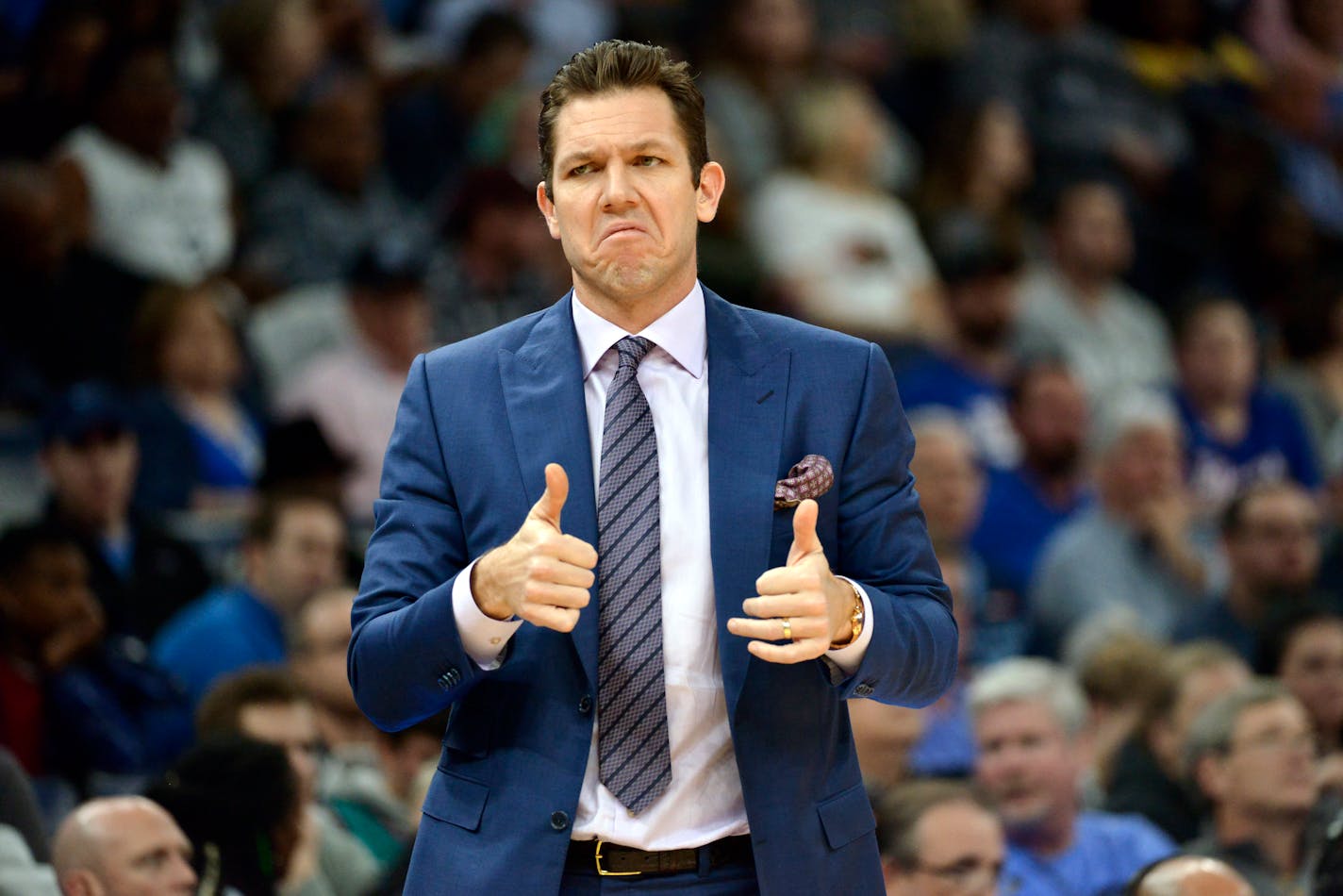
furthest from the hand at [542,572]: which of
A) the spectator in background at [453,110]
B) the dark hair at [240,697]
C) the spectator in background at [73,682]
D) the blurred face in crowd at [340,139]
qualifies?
the spectator in background at [453,110]

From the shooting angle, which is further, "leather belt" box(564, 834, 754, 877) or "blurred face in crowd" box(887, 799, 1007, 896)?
"blurred face in crowd" box(887, 799, 1007, 896)

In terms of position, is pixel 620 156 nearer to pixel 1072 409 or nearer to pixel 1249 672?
pixel 1249 672

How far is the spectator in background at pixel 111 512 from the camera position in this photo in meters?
5.77

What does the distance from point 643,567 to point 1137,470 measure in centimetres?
521

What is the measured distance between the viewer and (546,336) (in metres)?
2.52

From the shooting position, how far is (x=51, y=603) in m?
5.19

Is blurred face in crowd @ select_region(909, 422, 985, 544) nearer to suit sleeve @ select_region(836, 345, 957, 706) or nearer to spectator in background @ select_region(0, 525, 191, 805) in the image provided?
spectator in background @ select_region(0, 525, 191, 805)

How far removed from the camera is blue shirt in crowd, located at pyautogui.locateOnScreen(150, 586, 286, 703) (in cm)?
557

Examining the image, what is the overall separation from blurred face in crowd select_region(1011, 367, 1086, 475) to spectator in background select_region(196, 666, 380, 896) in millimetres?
3937

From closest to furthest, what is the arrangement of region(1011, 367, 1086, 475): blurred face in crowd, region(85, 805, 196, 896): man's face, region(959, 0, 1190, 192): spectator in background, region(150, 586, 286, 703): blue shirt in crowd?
region(85, 805, 196, 896): man's face → region(150, 586, 286, 703): blue shirt in crowd → region(1011, 367, 1086, 475): blurred face in crowd → region(959, 0, 1190, 192): spectator in background

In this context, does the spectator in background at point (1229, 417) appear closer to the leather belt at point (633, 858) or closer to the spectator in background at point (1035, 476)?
the spectator in background at point (1035, 476)

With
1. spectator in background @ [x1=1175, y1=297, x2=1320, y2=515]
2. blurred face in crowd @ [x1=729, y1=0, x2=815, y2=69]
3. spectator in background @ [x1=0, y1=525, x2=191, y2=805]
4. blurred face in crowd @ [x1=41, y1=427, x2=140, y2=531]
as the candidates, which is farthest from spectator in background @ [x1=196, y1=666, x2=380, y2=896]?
spectator in background @ [x1=1175, y1=297, x2=1320, y2=515]

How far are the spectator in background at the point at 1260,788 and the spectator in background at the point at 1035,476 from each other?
7.34 feet

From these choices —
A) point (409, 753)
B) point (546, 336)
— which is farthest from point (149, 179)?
point (546, 336)
